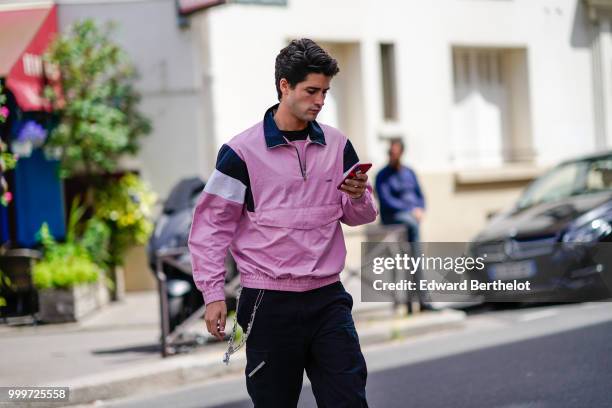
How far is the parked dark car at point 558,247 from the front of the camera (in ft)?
29.3

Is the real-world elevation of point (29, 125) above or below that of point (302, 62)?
above

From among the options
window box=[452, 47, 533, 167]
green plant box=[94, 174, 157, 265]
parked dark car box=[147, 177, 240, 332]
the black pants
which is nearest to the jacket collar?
the black pants

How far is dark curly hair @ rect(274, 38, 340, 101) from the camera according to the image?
3494 millimetres

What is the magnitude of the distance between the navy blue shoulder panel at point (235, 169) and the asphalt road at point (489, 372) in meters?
2.67

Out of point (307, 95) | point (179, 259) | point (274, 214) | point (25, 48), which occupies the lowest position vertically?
point (179, 259)

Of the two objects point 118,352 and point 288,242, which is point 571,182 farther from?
point 288,242

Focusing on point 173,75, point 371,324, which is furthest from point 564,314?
point 173,75

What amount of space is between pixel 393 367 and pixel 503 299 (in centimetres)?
Result: 304

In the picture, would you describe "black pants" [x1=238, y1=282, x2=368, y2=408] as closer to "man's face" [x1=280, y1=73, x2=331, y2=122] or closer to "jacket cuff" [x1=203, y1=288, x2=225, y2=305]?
"jacket cuff" [x1=203, y1=288, x2=225, y2=305]

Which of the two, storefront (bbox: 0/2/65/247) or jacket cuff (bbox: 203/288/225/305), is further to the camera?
storefront (bbox: 0/2/65/247)

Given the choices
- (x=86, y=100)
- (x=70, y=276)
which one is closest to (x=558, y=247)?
(x=70, y=276)

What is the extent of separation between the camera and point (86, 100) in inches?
439

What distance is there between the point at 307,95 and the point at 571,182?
7552 mm

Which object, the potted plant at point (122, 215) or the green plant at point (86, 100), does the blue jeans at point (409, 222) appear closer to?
the potted plant at point (122, 215)
